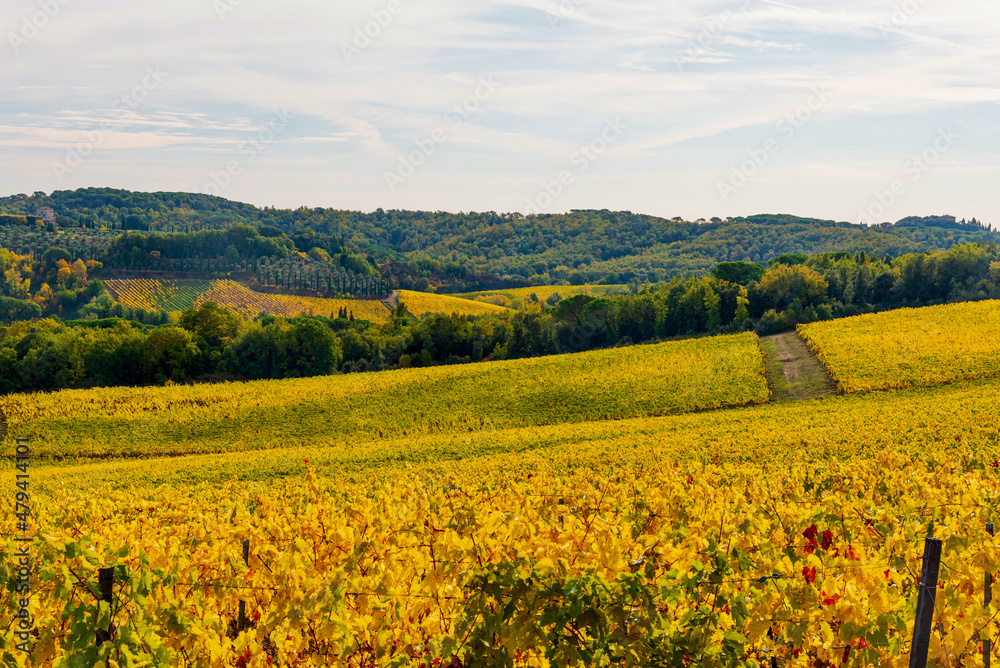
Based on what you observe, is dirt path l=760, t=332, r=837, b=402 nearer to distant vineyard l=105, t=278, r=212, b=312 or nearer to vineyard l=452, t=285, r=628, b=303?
vineyard l=452, t=285, r=628, b=303

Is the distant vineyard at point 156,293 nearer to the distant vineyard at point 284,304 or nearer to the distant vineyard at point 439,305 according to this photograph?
the distant vineyard at point 284,304

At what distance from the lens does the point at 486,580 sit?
4.29 m

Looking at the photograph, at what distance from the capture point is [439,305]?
13150 centimetres

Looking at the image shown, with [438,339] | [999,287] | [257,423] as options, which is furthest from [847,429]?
[999,287]

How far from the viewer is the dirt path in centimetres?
4097

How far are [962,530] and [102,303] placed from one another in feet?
415

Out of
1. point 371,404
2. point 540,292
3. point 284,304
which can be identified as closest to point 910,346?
point 371,404

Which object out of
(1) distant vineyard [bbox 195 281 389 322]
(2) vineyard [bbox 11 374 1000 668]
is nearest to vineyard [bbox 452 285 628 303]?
(1) distant vineyard [bbox 195 281 389 322]

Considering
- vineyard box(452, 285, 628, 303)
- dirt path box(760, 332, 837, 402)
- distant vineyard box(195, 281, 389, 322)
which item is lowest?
dirt path box(760, 332, 837, 402)

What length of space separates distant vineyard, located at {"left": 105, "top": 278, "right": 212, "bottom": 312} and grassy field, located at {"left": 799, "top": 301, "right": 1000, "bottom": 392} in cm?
10366

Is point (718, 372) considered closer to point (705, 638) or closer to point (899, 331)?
point (899, 331)

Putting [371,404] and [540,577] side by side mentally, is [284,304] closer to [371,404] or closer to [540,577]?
[371,404]

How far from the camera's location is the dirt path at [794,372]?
41.0 m

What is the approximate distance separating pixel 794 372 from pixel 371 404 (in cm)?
2754
